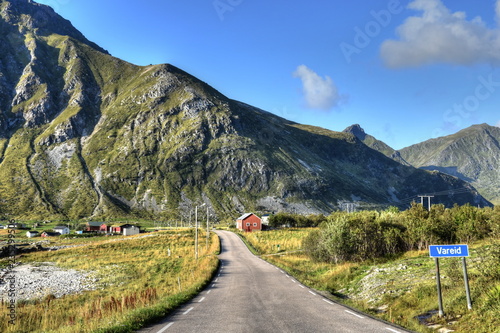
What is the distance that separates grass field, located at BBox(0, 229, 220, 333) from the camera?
42.8ft

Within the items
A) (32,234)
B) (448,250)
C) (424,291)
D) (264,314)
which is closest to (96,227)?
(32,234)

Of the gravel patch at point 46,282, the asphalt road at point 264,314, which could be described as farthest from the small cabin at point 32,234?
the asphalt road at point 264,314

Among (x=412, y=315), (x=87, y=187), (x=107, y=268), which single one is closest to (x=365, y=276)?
(x=412, y=315)

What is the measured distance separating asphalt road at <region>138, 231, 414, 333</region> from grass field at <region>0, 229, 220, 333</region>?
1.12 metres

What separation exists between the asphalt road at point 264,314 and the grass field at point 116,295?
112 centimetres

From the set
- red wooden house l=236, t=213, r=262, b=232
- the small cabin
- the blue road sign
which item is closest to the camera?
the blue road sign

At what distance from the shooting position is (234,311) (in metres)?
13.9

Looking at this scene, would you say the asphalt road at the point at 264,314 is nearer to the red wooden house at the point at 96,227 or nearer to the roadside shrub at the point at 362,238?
the roadside shrub at the point at 362,238

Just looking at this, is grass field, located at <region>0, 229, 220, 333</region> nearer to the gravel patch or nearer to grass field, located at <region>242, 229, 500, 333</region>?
A: the gravel patch

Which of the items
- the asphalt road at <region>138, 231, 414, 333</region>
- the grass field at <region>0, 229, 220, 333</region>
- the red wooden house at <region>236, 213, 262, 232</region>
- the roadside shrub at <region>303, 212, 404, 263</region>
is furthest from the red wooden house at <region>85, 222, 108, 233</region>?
the asphalt road at <region>138, 231, 414, 333</region>

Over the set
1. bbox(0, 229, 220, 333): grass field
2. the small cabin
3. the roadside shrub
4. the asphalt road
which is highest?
the roadside shrub

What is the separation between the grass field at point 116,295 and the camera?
13.0m

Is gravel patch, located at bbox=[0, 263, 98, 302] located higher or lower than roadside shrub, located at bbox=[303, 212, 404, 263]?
lower

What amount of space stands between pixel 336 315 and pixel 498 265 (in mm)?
6439
